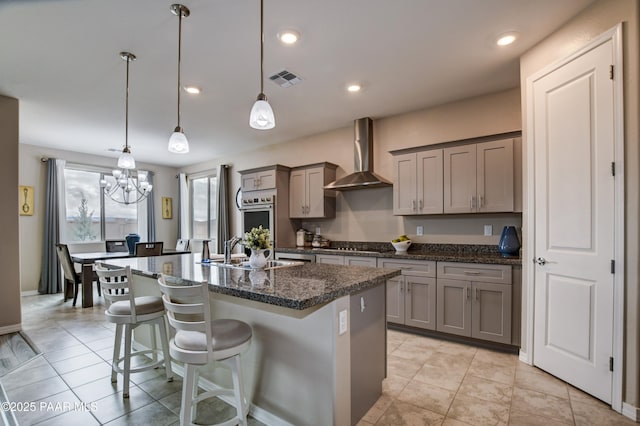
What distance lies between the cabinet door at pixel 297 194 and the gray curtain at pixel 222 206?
2.01 meters

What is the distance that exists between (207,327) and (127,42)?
95.6 inches

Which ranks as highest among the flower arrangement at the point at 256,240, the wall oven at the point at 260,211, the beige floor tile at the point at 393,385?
the wall oven at the point at 260,211

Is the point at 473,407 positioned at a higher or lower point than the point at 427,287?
lower

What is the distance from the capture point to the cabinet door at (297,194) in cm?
483

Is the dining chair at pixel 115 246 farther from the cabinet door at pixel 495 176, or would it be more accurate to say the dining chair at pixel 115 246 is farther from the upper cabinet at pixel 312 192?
the cabinet door at pixel 495 176

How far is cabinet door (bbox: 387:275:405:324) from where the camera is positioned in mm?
3539

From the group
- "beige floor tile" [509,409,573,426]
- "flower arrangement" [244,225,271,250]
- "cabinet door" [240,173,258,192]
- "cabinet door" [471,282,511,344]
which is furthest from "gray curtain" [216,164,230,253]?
"beige floor tile" [509,409,573,426]

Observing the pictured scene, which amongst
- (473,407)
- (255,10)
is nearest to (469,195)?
(473,407)

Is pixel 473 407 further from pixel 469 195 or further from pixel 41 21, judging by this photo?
pixel 41 21

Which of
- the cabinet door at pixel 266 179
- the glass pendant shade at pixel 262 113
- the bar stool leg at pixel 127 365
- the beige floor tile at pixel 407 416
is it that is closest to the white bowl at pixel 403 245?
the beige floor tile at pixel 407 416

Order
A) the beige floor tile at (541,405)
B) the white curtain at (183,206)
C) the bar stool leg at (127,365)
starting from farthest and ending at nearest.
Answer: the white curtain at (183,206), the bar stool leg at (127,365), the beige floor tile at (541,405)

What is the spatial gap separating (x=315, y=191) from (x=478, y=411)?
3313mm

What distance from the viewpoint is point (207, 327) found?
1.48m

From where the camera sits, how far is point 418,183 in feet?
12.2
